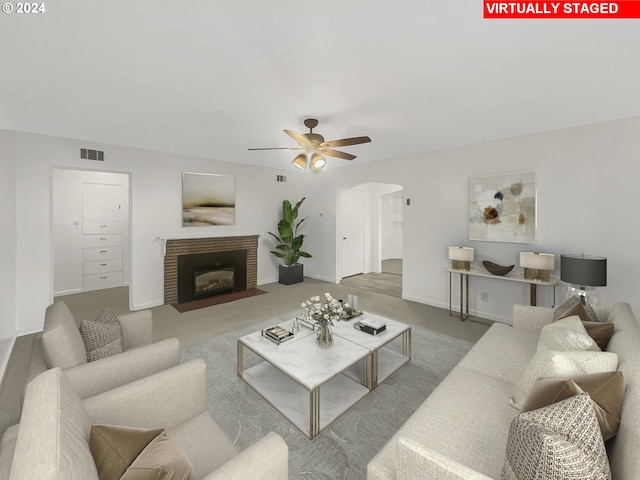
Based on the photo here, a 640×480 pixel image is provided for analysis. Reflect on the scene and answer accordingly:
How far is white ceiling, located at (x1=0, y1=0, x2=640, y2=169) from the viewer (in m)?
1.86

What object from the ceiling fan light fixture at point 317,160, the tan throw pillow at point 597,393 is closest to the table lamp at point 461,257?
the ceiling fan light fixture at point 317,160

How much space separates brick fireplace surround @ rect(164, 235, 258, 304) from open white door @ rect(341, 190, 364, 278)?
85.3 inches

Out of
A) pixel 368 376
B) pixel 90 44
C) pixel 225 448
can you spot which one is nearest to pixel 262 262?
pixel 368 376

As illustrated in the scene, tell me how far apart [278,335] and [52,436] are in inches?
69.8

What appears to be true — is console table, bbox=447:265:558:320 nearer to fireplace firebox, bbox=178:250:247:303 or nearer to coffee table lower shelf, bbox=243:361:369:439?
coffee table lower shelf, bbox=243:361:369:439

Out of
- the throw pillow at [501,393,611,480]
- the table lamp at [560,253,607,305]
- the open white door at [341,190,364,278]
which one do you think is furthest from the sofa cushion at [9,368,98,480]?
the open white door at [341,190,364,278]

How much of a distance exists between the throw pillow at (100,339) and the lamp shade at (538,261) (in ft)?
14.1

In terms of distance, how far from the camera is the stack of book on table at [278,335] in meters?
2.50

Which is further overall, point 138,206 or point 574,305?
point 138,206

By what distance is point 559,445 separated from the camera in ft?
3.02

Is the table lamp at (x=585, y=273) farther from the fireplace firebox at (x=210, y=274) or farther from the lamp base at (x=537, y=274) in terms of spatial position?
the fireplace firebox at (x=210, y=274)

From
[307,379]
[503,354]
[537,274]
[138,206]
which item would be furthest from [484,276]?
[138,206]

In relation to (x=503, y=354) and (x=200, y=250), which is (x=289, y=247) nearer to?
(x=200, y=250)

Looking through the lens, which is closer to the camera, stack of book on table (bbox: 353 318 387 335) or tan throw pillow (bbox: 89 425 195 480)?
tan throw pillow (bbox: 89 425 195 480)
